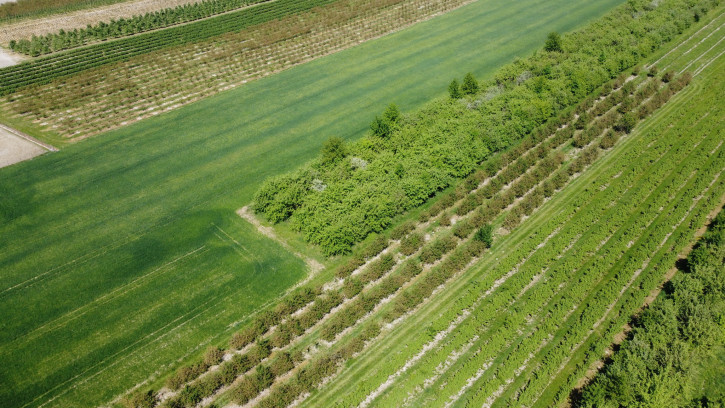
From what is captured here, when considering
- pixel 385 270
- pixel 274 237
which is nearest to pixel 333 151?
pixel 274 237

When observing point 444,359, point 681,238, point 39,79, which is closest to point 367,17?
point 39,79

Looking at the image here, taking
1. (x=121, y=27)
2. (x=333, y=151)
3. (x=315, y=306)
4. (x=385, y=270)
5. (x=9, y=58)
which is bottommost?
(x=315, y=306)

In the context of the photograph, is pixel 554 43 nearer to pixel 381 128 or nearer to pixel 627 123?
pixel 627 123

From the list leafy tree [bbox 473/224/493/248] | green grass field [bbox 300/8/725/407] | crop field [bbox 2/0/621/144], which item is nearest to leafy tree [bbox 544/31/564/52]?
crop field [bbox 2/0/621/144]

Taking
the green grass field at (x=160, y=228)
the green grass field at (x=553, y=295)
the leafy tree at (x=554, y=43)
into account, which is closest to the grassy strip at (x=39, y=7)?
the green grass field at (x=160, y=228)

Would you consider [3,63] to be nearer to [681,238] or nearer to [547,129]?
[547,129]

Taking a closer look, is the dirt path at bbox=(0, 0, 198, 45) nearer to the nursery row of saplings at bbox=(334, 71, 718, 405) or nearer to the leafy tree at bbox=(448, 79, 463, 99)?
the leafy tree at bbox=(448, 79, 463, 99)

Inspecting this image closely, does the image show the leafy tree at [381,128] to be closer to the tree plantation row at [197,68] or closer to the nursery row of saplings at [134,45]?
the tree plantation row at [197,68]
